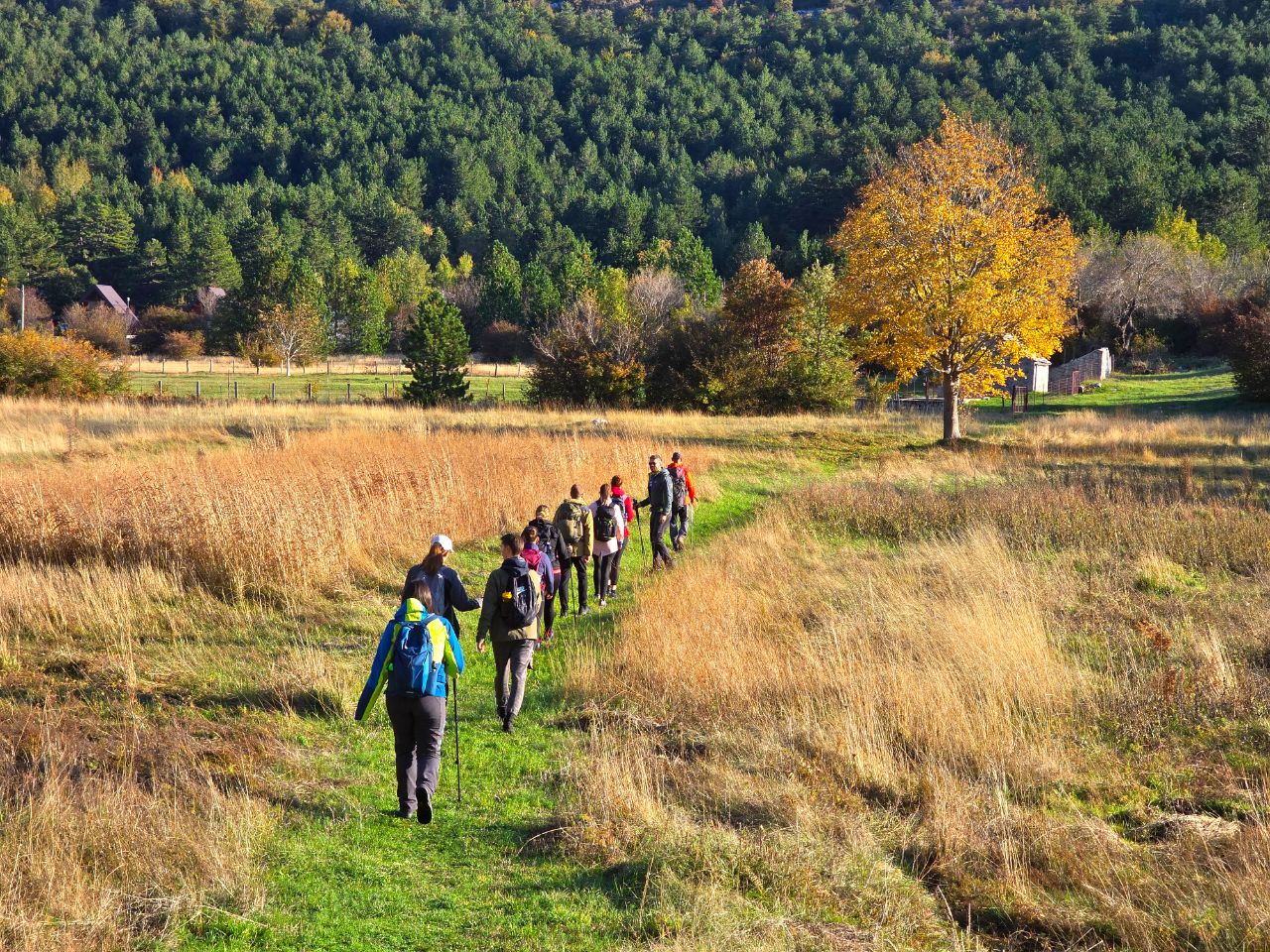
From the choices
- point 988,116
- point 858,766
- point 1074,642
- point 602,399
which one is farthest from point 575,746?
point 988,116

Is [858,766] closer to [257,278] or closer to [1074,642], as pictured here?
[1074,642]

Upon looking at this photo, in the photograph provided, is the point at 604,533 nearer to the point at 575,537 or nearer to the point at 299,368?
the point at 575,537

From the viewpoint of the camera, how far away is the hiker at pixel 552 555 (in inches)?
443

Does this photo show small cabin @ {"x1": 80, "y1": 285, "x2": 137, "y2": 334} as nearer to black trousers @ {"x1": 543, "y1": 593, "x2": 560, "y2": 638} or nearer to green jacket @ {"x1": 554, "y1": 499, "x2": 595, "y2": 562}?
green jacket @ {"x1": 554, "y1": 499, "x2": 595, "y2": 562}

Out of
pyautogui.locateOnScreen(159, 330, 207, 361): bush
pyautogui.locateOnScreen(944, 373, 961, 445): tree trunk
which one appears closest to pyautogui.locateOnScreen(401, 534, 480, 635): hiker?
pyautogui.locateOnScreen(944, 373, 961, 445): tree trunk

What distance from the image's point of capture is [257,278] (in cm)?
7019

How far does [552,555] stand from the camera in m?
11.9

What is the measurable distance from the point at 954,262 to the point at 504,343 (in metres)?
51.5

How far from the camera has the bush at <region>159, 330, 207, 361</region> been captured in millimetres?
72812

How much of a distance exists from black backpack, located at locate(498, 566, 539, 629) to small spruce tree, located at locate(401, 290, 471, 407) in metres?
34.7

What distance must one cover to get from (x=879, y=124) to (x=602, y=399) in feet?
298

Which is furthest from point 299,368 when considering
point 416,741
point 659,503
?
point 416,741

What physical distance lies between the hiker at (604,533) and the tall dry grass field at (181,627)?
8.71 feet

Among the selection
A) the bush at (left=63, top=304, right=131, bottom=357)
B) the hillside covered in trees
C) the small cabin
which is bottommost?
the bush at (left=63, top=304, right=131, bottom=357)
